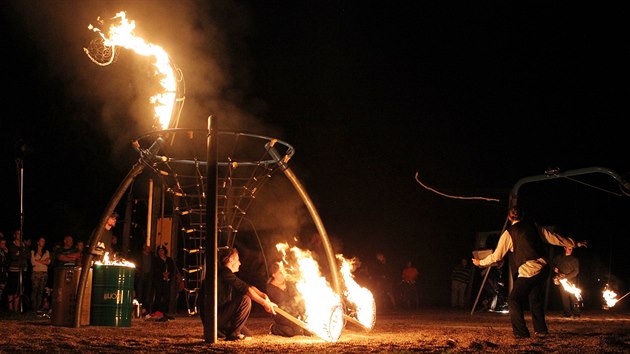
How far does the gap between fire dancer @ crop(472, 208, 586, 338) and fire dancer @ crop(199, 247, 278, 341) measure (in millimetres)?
3091

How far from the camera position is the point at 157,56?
998 centimetres

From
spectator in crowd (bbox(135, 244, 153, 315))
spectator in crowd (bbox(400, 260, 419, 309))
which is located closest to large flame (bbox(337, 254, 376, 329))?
spectator in crowd (bbox(135, 244, 153, 315))

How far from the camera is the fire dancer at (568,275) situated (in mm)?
14734

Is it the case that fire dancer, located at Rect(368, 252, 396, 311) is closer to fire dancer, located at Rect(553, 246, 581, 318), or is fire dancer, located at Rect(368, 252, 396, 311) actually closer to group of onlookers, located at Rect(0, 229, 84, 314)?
fire dancer, located at Rect(553, 246, 581, 318)

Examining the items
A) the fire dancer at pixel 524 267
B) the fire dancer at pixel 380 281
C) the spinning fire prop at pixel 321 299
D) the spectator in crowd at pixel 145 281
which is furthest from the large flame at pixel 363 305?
the fire dancer at pixel 380 281

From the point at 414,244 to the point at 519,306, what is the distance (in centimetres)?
1472

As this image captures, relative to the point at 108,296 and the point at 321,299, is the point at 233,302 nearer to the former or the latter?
the point at 321,299

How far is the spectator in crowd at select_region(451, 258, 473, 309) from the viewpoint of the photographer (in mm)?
20422

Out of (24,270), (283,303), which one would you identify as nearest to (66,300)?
(283,303)

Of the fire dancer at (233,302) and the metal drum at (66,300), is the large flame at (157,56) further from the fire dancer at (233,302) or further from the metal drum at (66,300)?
the metal drum at (66,300)

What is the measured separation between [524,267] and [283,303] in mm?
3350

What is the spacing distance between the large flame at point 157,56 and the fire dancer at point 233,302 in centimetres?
232

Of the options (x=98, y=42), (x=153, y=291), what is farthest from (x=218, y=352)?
(x=153, y=291)

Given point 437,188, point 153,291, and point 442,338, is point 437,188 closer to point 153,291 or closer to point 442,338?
point 153,291
